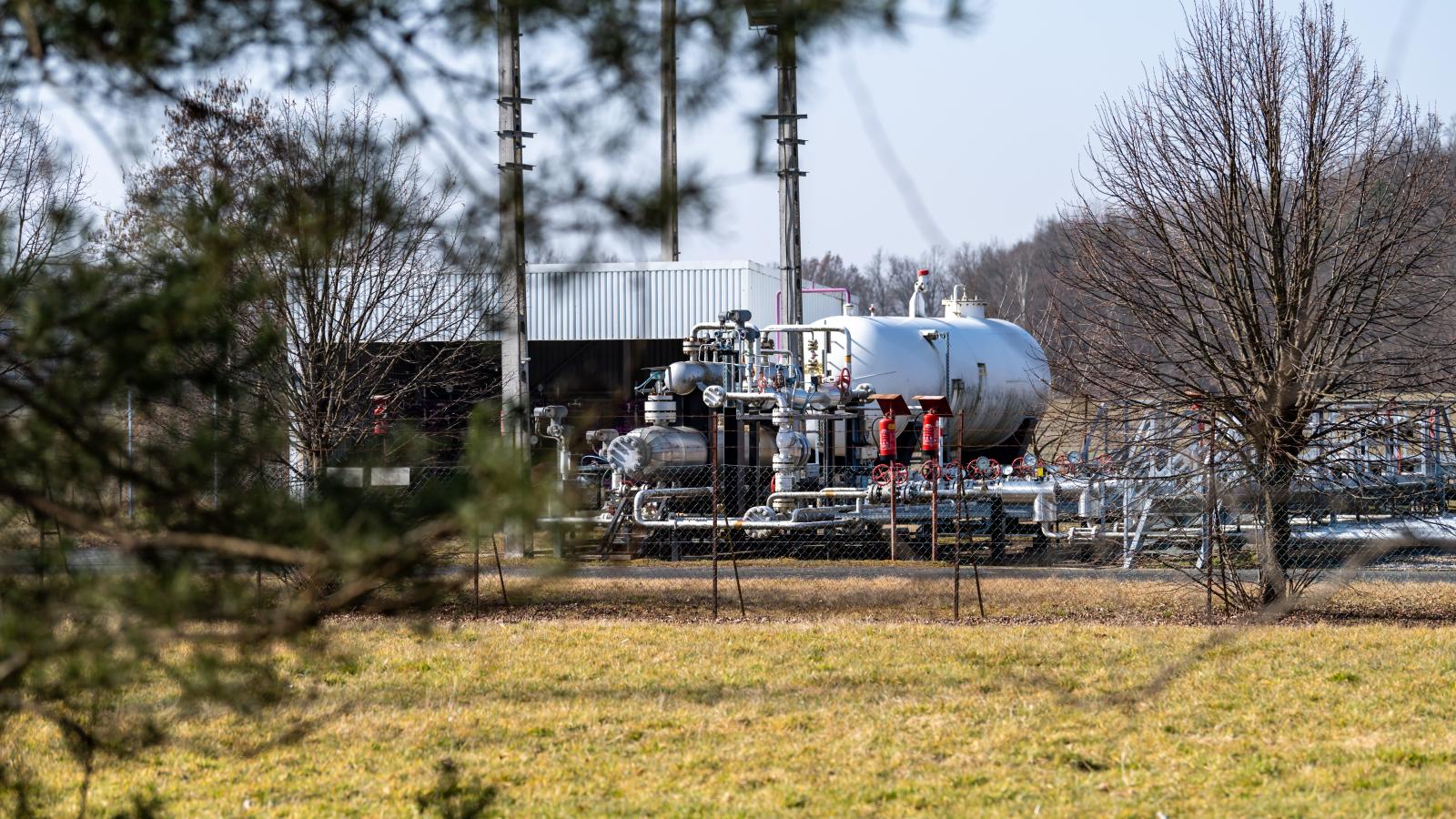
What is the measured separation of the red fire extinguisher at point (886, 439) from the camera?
19422 mm

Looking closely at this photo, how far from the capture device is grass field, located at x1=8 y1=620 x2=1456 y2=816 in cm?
696

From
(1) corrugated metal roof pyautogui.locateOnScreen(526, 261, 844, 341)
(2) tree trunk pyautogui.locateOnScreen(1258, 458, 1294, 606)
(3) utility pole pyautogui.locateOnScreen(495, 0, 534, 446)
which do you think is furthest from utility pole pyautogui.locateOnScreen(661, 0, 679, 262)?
(1) corrugated metal roof pyautogui.locateOnScreen(526, 261, 844, 341)

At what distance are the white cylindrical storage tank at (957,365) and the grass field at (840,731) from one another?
9.63 meters

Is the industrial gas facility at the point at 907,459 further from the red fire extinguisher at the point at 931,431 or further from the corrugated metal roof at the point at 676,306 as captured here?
the corrugated metal roof at the point at 676,306

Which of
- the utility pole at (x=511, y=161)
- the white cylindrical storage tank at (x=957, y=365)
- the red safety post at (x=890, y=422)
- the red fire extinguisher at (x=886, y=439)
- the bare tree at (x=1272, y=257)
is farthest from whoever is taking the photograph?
the white cylindrical storage tank at (x=957, y=365)

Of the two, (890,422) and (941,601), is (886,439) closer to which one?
(890,422)

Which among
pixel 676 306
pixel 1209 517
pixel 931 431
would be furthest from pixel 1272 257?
pixel 676 306

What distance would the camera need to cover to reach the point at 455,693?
9602 mm

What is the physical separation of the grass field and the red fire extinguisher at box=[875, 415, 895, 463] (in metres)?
7.85

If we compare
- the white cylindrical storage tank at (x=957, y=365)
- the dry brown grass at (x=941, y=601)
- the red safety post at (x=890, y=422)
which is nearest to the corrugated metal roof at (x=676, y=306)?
the white cylindrical storage tank at (x=957, y=365)

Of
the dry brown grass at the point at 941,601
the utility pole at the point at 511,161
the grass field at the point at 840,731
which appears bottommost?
the grass field at the point at 840,731

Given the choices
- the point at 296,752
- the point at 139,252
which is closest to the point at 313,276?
the point at 139,252

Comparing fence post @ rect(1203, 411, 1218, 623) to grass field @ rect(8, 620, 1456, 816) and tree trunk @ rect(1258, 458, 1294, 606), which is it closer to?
tree trunk @ rect(1258, 458, 1294, 606)

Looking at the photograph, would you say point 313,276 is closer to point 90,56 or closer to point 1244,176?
point 90,56
